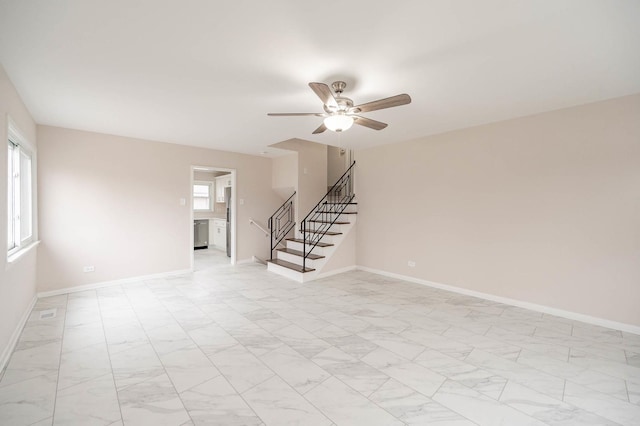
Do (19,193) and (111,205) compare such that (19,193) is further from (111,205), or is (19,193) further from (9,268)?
(9,268)

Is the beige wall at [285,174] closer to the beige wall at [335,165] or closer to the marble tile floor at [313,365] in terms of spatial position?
the beige wall at [335,165]

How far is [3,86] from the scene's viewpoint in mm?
2506

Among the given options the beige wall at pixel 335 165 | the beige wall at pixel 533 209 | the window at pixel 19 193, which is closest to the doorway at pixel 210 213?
the beige wall at pixel 335 165

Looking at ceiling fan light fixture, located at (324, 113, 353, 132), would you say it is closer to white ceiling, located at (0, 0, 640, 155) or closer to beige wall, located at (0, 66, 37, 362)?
white ceiling, located at (0, 0, 640, 155)

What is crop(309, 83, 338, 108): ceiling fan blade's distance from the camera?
2.22 m

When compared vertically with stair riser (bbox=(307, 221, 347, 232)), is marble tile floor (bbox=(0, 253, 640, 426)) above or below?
below

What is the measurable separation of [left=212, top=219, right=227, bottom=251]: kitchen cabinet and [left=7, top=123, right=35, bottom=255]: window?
4442 mm

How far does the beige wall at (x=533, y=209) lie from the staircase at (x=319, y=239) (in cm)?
110

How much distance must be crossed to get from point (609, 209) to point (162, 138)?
256 inches

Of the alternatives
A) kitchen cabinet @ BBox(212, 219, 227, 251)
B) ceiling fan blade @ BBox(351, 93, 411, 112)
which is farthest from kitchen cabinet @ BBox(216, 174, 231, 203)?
ceiling fan blade @ BBox(351, 93, 411, 112)

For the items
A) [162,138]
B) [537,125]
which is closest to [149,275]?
[162,138]

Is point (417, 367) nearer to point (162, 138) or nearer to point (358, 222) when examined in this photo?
point (358, 222)

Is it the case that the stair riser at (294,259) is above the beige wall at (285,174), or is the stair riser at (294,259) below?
below

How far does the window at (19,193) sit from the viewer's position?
3.11 m
